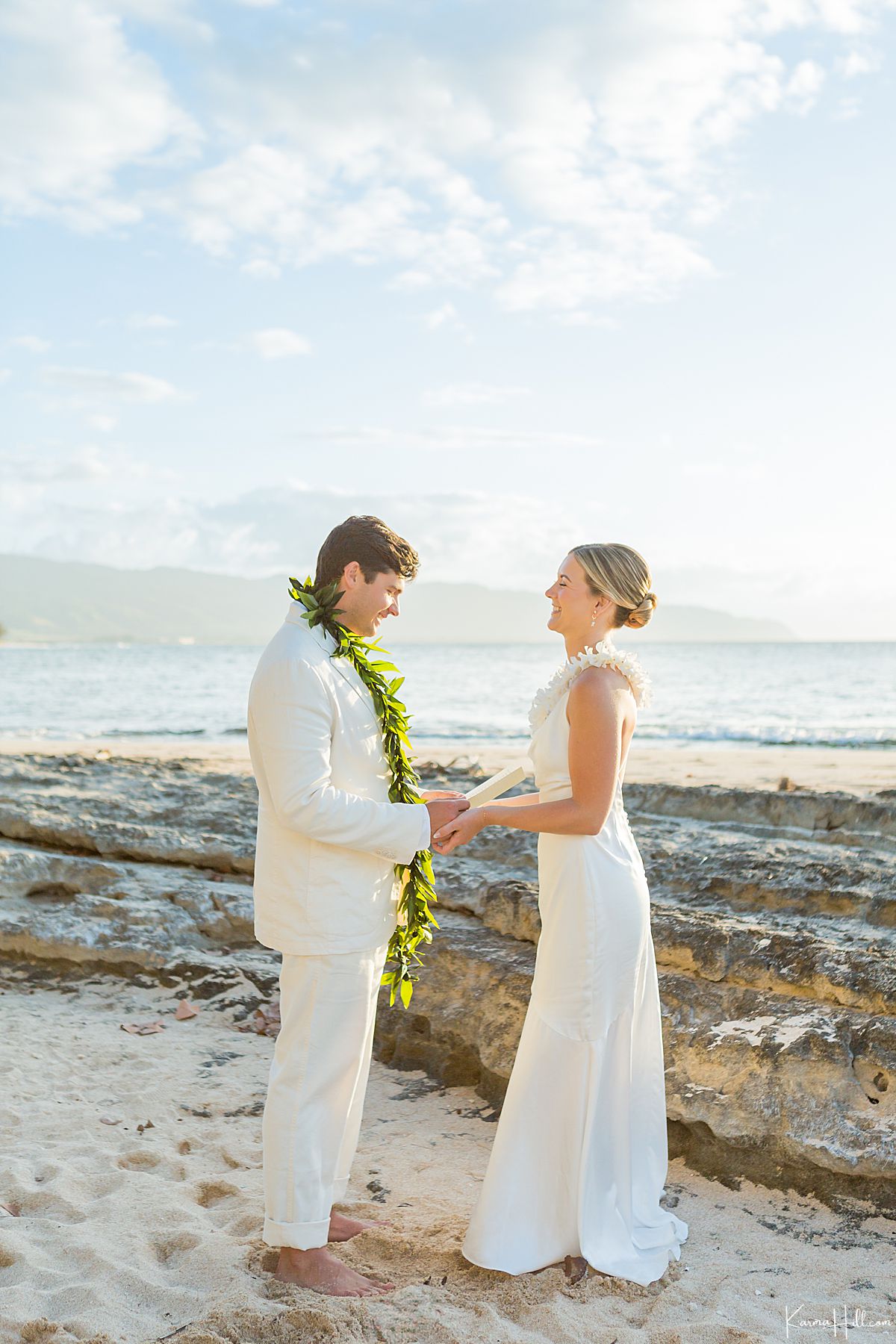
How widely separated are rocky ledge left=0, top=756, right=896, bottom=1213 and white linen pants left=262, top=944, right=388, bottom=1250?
145 centimetres

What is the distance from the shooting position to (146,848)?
657cm

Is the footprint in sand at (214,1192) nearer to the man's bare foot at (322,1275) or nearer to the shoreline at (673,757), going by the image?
the man's bare foot at (322,1275)

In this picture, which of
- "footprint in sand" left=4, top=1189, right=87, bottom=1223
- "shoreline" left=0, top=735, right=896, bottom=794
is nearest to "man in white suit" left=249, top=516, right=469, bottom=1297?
"footprint in sand" left=4, top=1189, right=87, bottom=1223

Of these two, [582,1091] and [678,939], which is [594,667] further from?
[678,939]

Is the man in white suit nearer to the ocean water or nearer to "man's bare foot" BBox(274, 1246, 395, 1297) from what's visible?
"man's bare foot" BBox(274, 1246, 395, 1297)

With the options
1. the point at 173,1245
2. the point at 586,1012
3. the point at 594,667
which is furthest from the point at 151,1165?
the point at 594,667

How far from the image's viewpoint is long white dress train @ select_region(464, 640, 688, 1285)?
330cm

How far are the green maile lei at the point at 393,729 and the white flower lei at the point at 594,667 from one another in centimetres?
48

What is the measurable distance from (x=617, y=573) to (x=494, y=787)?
89 centimetres

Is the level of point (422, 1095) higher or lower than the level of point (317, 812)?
lower

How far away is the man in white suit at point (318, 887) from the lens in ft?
10.1

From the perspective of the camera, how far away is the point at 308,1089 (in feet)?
10.4

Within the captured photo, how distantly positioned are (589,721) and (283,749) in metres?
1.02

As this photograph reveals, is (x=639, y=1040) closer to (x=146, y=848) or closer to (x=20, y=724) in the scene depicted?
(x=146, y=848)
